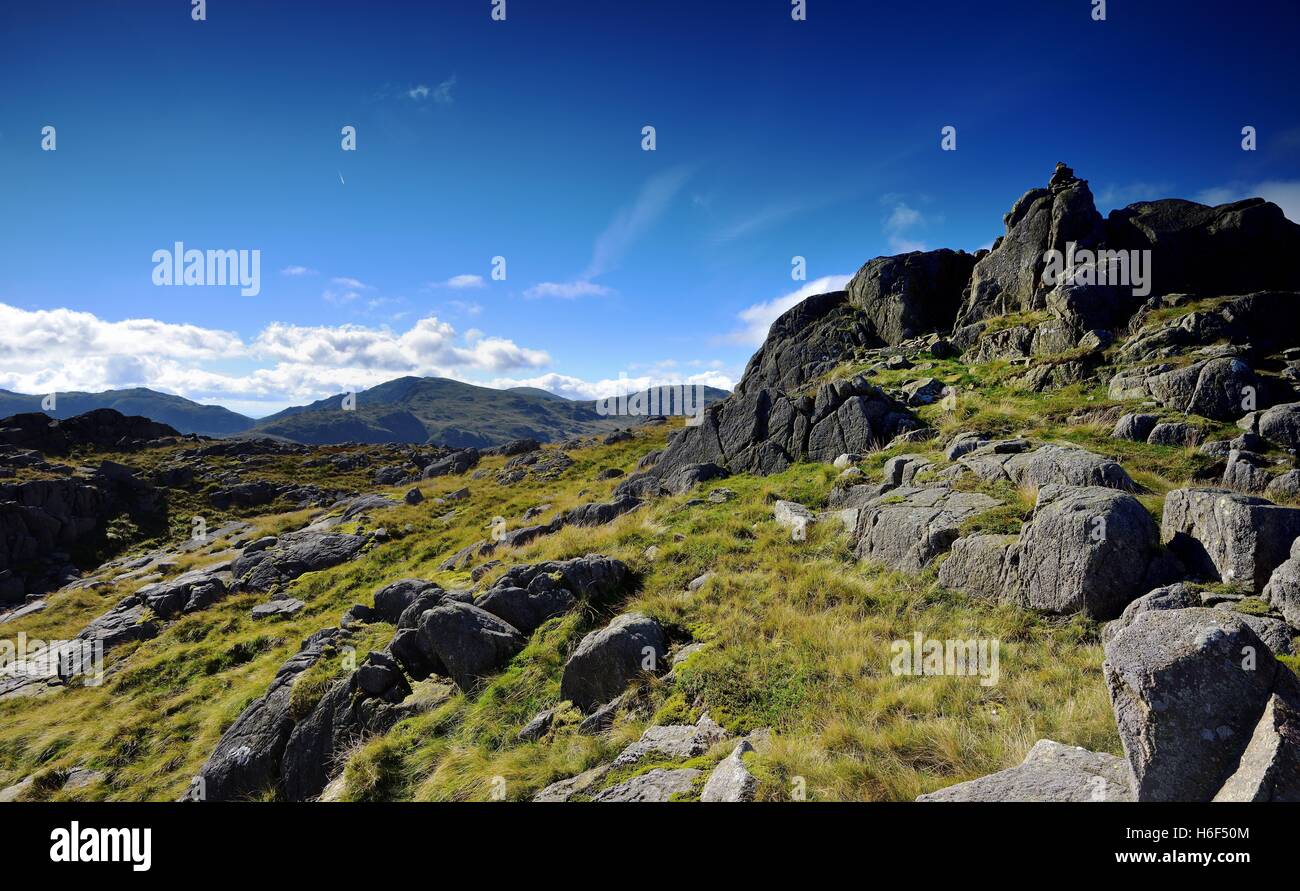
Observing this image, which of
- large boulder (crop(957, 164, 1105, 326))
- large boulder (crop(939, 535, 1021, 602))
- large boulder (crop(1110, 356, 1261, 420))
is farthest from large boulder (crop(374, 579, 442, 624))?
large boulder (crop(957, 164, 1105, 326))

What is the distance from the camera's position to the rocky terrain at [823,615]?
18.0 feet

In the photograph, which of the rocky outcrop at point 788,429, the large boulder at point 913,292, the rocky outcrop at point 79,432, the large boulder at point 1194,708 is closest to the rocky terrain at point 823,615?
the large boulder at point 1194,708

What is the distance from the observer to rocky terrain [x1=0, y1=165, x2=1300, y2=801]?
5.49 meters

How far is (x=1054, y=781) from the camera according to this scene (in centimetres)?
465

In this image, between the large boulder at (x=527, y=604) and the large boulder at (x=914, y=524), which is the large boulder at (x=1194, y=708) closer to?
the large boulder at (x=914, y=524)

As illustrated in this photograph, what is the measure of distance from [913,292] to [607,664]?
45.1 metres

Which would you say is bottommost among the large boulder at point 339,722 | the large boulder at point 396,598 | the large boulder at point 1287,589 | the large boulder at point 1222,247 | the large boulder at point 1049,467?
the large boulder at point 339,722

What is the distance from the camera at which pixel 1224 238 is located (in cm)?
3203

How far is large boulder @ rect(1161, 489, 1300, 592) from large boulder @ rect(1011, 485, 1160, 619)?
1.44 feet

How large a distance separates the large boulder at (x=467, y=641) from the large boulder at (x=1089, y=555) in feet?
33.9
